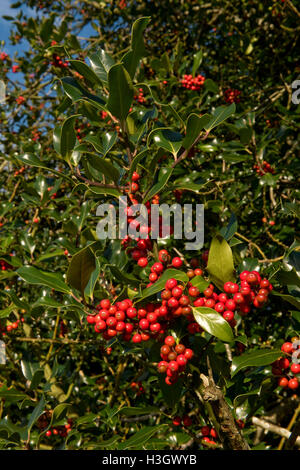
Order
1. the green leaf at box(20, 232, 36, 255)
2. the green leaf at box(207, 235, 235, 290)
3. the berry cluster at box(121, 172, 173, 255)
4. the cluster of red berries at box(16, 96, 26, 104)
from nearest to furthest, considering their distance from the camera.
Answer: the green leaf at box(207, 235, 235, 290) < the berry cluster at box(121, 172, 173, 255) < the green leaf at box(20, 232, 36, 255) < the cluster of red berries at box(16, 96, 26, 104)

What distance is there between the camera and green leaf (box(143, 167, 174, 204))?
105 cm

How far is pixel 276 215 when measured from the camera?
2.34 meters

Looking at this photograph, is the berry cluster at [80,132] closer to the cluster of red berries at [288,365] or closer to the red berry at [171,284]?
the red berry at [171,284]

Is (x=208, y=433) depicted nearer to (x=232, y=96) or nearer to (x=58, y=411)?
(x=58, y=411)

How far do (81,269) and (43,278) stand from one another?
149mm

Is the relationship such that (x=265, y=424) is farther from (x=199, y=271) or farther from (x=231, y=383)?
(x=199, y=271)

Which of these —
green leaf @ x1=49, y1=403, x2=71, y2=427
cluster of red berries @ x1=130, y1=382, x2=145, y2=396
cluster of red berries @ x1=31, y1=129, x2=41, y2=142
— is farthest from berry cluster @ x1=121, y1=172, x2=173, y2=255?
cluster of red berries @ x1=31, y1=129, x2=41, y2=142

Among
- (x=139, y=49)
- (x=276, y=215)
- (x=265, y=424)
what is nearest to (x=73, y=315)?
(x=139, y=49)

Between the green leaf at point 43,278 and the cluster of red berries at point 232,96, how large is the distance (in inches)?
87.9

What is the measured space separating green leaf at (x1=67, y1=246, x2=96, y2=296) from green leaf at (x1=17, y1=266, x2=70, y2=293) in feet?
0.16

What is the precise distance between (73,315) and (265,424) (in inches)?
53.0

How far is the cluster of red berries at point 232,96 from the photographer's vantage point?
2.82m

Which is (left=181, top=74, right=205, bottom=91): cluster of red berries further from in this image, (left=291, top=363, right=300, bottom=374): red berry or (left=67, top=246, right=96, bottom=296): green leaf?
(left=291, top=363, right=300, bottom=374): red berry

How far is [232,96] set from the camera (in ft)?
9.27
